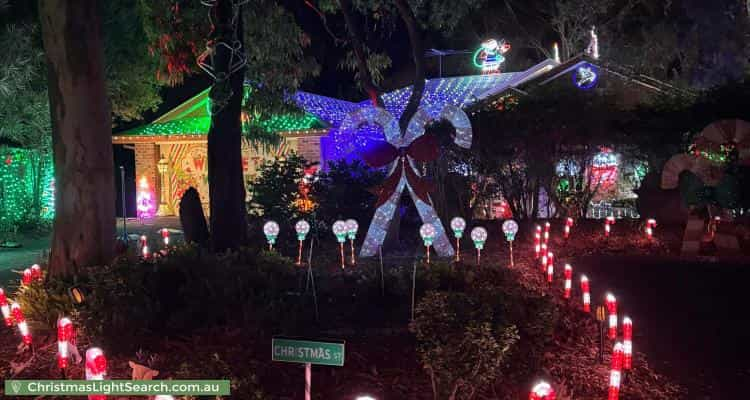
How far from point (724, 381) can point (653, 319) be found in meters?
2.08

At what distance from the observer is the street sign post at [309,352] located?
4117mm

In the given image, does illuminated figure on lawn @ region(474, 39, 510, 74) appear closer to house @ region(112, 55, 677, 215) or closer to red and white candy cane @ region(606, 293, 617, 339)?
house @ region(112, 55, 677, 215)

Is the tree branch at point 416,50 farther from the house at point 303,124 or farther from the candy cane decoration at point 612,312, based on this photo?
the candy cane decoration at point 612,312

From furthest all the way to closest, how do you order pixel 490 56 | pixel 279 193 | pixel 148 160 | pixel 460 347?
pixel 490 56, pixel 148 160, pixel 279 193, pixel 460 347

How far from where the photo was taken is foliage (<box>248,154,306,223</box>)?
14.2m

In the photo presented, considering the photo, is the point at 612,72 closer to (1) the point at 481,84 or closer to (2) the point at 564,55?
(1) the point at 481,84

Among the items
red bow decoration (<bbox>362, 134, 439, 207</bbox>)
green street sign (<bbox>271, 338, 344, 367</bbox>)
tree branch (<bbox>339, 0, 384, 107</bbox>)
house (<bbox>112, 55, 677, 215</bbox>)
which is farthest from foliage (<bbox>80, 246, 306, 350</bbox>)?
house (<bbox>112, 55, 677, 215</bbox>)

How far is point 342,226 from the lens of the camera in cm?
1077

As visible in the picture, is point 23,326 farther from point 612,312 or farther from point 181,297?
point 612,312

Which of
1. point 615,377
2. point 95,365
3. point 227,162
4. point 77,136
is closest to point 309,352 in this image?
point 95,365

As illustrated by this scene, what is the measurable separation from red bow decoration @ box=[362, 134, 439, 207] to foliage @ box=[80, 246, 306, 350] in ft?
10.0

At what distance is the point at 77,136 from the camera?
8.03m

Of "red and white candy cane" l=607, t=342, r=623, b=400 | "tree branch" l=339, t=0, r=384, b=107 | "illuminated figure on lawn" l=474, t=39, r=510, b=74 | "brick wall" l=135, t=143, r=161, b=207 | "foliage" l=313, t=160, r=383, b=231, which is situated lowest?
"red and white candy cane" l=607, t=342, r=623, b=400

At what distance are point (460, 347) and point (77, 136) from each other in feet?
18.4
